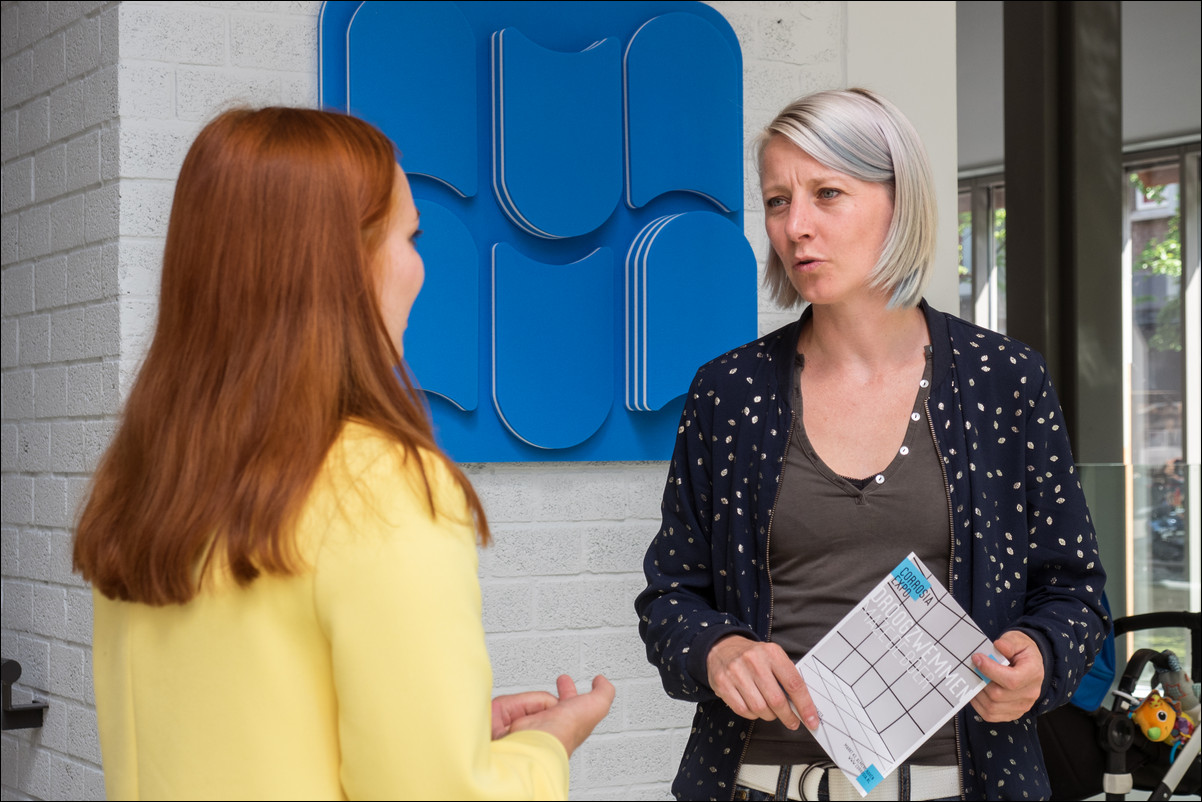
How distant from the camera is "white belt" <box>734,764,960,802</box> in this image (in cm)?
138

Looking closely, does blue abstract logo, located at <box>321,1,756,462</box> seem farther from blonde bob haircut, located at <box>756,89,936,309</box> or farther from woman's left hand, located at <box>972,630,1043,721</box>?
woman's left hand, located at <box>972,630,1043,721</box>

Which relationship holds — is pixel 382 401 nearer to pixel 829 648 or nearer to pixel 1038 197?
pixel 829 648

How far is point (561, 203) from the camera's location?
2.57 metres

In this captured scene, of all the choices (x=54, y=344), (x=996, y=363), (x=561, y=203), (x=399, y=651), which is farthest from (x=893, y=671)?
(x=54, y=344)

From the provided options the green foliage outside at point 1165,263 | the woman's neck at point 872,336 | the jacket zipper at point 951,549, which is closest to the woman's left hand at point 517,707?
the jacket zipper at point 951,549

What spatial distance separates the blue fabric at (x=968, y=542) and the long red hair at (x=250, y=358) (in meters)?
0.59

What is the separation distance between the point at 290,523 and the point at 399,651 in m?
0.12

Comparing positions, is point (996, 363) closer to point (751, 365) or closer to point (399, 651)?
point (751, 365)

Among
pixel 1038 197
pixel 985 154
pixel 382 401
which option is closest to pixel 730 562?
pixel 382 401

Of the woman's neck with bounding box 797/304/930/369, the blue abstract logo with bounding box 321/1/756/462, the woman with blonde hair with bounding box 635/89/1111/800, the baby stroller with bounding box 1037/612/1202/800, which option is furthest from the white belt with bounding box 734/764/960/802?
the baby stroller with bounding box 1037/612/1202/800

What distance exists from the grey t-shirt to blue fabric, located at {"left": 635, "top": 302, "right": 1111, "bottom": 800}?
0.02 m

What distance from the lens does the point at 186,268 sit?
96cm

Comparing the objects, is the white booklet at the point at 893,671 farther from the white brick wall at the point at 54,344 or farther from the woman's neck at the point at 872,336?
the white brick wall at the point at 54,344

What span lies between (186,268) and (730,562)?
0.81 meters
